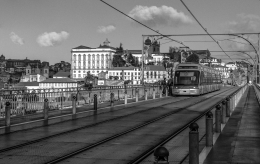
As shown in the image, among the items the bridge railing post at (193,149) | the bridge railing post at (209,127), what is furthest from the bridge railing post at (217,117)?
the bridge railing post at (193,149)

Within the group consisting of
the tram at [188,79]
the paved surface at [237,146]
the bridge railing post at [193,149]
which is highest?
the tram at [188,79]

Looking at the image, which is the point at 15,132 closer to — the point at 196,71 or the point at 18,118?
the point at 18,118

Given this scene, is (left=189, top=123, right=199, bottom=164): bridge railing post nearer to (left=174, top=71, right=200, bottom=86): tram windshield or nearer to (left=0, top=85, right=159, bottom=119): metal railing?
(left=0, top=85, right=159, bottom=119): metal railing

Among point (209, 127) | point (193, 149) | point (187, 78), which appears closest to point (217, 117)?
point (209, 127)

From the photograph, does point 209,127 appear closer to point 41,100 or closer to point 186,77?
point 41,100

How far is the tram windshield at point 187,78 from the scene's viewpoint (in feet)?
141

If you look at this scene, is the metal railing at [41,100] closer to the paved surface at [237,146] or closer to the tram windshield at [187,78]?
the paved surface at [237,146]

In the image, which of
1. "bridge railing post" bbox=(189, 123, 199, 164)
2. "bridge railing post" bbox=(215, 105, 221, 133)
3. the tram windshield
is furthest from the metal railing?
"bridge railing post" bbox=(189, 123, 199, 164)

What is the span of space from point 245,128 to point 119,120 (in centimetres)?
613

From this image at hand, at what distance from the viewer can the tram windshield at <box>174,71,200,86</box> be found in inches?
1692

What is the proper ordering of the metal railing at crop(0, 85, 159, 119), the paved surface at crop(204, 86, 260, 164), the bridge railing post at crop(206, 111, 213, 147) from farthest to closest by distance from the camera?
the metal railing at crop(0, 85, 159, 119), the bridge railing post at crop(206, 111, 213, 147), the paved surface at crop(204, 86, 260, 164)

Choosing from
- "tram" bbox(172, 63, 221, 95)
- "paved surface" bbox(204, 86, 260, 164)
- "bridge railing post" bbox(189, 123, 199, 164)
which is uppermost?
"tram" bbox(172, 63, 221, 95)

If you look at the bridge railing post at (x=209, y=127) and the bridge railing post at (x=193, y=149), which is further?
the bridge railing post at (x=209, y=127)

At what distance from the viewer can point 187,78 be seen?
43.1m
